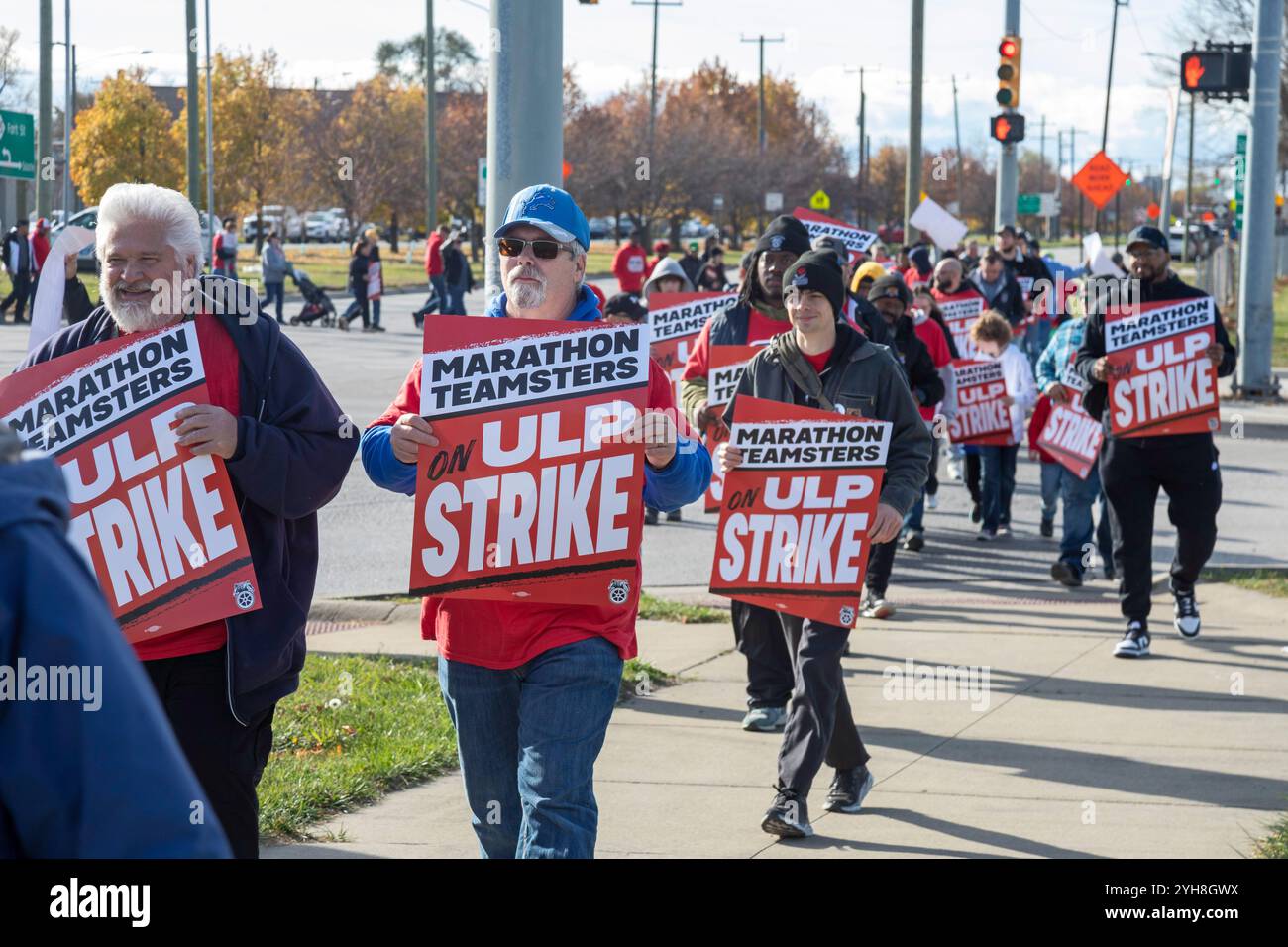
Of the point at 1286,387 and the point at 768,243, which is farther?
the point at 1286,387

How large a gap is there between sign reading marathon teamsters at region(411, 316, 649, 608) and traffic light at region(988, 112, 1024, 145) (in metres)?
21.2

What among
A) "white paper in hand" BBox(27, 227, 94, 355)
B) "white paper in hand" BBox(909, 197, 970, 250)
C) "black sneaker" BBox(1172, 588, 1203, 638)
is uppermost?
"white paper in hand" BBox(909, 197, 970, 250)

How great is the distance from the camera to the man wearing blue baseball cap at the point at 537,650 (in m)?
4.14

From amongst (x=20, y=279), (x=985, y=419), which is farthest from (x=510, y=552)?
(x=20, y=279)

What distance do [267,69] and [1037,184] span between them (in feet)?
314

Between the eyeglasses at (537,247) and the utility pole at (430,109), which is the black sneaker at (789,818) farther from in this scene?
the utility pole at (430,109)

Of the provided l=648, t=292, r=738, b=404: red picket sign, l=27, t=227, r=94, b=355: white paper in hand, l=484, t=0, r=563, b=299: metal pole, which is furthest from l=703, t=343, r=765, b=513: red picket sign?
l=648, t=292, r=738, b=404: red picket sign

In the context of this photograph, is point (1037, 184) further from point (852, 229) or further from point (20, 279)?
point (852, 229)

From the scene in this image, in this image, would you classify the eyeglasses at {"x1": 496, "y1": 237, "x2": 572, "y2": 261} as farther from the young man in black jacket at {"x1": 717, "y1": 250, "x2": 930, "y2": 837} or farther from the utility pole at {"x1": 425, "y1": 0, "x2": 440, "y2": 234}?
the utility pole at {"x1": 425, "y1": 0, "x2": 440, "y2": 234}

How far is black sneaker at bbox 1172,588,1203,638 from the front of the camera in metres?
9.20

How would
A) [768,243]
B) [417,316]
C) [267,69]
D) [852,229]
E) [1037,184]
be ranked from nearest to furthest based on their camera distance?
[768,243]
[852,229]
[417,316]
[267,69]
[1037,184]

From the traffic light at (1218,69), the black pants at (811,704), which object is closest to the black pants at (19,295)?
the traffic light at (1218,69)

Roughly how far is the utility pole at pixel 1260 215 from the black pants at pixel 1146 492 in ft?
38.6

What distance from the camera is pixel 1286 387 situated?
76.4 feet
